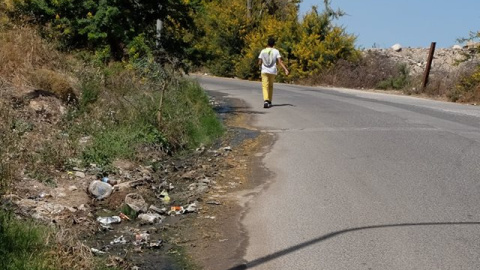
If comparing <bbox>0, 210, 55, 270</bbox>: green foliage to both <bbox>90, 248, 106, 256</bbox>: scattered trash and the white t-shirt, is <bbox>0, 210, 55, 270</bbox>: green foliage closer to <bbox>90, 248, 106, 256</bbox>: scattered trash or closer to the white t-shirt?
<bbox>90, 248, 106, 256</bbox>: scattered trash

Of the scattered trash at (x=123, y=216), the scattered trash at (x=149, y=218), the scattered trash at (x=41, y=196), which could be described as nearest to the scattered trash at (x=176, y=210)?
the scattered trash at (x=149, y=218)

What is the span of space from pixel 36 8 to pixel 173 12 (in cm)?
288

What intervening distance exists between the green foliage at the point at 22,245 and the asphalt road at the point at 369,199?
160cm

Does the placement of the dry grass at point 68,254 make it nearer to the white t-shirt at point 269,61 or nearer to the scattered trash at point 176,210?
the scattered trash at point 176,210

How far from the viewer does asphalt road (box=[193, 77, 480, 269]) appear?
199 inches

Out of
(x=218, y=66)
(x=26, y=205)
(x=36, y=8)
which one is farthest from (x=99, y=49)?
(x=218, y=66)

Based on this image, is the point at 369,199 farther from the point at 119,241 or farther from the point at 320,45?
the point at 320,45

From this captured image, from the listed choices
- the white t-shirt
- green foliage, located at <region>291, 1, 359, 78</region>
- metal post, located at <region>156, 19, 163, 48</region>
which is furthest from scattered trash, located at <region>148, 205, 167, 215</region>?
green foliage, located at <region>291, 1, 359, 78</region>

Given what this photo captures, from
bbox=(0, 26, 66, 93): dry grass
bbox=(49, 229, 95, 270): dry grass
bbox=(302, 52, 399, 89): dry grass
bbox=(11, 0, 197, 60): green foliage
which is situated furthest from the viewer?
bbox=(302, 52, 399, 89): dry grass

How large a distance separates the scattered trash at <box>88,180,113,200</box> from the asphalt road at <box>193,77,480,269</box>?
1661 mm

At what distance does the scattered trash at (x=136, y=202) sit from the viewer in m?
6.36

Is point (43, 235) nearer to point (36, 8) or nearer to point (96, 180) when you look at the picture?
point (96, 180)

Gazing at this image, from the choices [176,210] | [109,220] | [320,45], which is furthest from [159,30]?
[320,45]

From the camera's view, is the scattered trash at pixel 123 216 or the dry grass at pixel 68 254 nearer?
the dry grass at pixel 68 254
